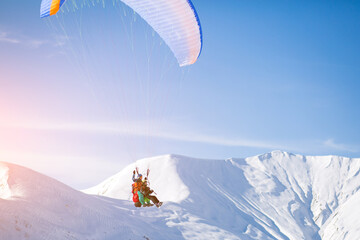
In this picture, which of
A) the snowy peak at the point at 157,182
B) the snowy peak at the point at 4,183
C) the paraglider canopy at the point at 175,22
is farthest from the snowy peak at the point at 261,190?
the paraglider canopy at the point at 175,22

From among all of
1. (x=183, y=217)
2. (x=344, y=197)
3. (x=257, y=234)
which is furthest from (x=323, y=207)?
(x=183, y=217)

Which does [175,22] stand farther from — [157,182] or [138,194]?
[157,182]

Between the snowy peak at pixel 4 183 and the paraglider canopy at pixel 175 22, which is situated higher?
the paraglider canopy at pixel 175 22

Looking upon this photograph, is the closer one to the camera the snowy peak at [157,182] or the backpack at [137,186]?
the backpack at [137,186]

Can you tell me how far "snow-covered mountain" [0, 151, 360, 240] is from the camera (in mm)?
44969

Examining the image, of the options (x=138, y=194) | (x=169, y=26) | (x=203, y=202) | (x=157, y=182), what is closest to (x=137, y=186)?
(x=138, y=194)

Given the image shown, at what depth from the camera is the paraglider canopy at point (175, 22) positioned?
1889 cm

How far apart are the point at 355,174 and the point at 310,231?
34.1m

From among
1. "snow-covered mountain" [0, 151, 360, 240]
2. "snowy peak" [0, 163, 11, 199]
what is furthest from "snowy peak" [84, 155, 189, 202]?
"snowy peak" [0, 163, 11, 199]

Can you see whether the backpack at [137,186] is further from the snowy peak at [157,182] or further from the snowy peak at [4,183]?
the snowy peak at [157,182]

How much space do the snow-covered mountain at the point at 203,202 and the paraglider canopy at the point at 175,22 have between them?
19022 millimetres

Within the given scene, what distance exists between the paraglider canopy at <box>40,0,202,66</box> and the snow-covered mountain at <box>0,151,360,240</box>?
62.4ft

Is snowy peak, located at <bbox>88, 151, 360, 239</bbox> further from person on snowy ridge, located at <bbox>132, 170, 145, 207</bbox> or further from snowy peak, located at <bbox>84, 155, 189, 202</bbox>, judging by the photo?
person on snowy ridge, located at <bbox>132, 170, 145, 207</bbox>

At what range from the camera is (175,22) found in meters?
19.5
